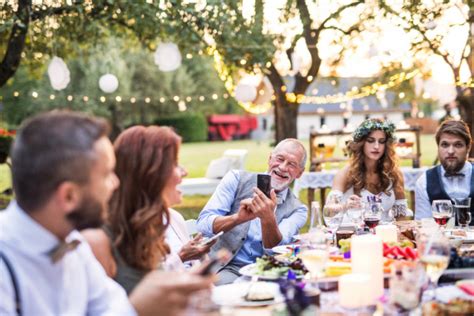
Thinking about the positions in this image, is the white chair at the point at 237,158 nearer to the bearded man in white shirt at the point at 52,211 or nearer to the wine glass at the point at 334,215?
the wine glass at the point at 334,215

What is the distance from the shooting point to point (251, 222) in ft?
12.3

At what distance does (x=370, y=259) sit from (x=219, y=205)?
1680 millimetres

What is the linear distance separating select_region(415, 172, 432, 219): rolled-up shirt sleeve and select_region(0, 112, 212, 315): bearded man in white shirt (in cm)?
335

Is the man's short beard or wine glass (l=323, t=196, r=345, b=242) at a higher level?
the man's short beard

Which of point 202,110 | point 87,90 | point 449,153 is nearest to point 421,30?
point 449,153

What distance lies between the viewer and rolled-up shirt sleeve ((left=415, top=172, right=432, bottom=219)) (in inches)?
183

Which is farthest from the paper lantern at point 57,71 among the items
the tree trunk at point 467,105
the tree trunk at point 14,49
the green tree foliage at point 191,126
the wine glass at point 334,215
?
the green tree foliage at point 191,126

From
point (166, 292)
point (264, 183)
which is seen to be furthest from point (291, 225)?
point (166, 292)

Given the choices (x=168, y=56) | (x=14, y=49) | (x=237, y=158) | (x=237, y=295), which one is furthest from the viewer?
(x=237, y=158)

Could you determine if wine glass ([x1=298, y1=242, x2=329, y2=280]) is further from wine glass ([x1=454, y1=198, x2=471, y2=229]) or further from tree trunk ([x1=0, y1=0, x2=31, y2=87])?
tree trunk ([x1=0, y1=0, x2=31, y2=87])

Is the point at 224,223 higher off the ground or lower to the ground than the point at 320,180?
higher

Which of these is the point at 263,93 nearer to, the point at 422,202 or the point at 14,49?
the point at 14,49

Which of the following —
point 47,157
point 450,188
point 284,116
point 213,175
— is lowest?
point 213,175

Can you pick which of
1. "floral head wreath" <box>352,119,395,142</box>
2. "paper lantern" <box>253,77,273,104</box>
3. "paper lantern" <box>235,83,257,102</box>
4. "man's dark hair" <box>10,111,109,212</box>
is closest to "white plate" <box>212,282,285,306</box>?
"man's dark hair" <box>10,111,109,212</box>
